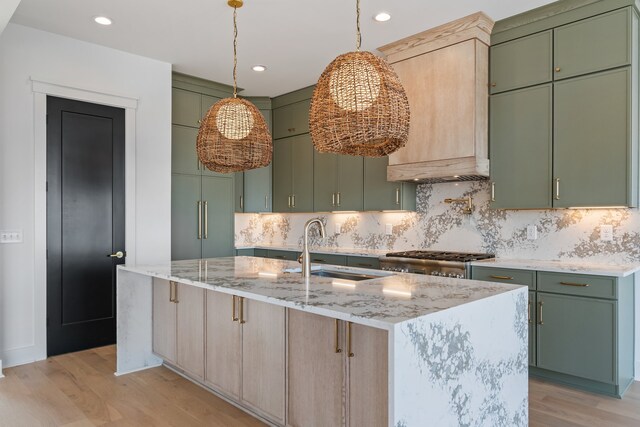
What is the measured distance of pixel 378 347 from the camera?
180 cm

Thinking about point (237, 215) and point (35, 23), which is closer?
point (35, 23)

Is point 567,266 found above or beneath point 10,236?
beneath

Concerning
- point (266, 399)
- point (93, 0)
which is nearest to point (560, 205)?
point (266, 399)

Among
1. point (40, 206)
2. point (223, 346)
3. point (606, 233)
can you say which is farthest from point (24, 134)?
point (606, 233)

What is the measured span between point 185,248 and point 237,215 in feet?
4.52

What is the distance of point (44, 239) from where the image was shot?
381cm

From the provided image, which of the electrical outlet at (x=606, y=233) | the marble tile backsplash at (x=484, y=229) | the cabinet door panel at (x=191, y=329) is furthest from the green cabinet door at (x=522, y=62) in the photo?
the cabinet door panel at (x=191, y=329)

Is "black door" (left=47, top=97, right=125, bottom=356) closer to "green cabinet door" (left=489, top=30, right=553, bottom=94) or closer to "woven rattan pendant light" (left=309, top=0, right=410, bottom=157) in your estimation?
"woven rattan pendant light" (left=309, top=0, right=410, bottom=157)

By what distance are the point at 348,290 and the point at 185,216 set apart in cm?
335

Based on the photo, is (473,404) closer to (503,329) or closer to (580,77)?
(503,329)

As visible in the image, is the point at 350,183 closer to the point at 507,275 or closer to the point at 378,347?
the point at 507,275

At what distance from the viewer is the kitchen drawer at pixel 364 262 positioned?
15.0ft

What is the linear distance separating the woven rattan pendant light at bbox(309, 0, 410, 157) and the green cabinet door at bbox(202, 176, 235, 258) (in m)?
3.37

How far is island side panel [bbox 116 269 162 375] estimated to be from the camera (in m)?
3.42
